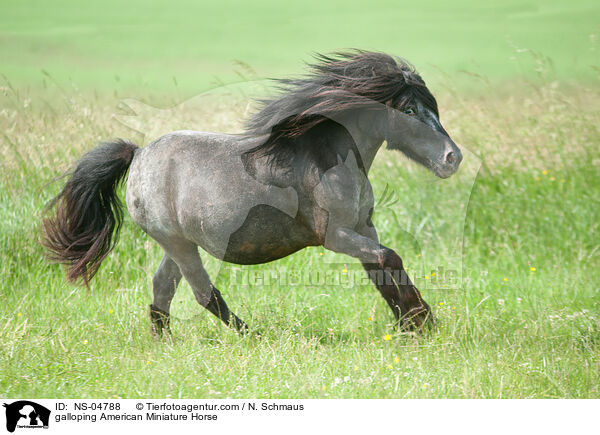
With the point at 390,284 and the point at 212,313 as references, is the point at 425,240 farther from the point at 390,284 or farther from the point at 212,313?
the point at 212,313

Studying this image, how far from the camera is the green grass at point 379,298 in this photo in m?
2.91

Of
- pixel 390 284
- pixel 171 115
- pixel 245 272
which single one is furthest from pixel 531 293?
pixel 171 115

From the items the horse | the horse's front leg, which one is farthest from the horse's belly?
the horse's front leg

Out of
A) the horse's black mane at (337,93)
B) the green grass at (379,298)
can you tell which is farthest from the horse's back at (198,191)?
the green grass at (379,298)

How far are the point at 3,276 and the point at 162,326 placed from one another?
1.33 metres

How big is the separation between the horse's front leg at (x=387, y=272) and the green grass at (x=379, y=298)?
0.12 m

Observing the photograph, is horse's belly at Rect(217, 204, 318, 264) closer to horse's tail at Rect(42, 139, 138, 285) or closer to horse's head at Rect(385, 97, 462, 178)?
horse's head at Rect(385, 97, 462, 178)

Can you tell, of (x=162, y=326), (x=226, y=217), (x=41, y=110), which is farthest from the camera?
(x=41, y=110)

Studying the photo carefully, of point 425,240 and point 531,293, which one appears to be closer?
point 531,293

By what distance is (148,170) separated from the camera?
3170 mm

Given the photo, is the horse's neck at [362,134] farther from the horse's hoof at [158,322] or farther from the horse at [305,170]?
the horse's hoof at [158,322]

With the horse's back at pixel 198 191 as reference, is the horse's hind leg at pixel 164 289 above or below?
below
